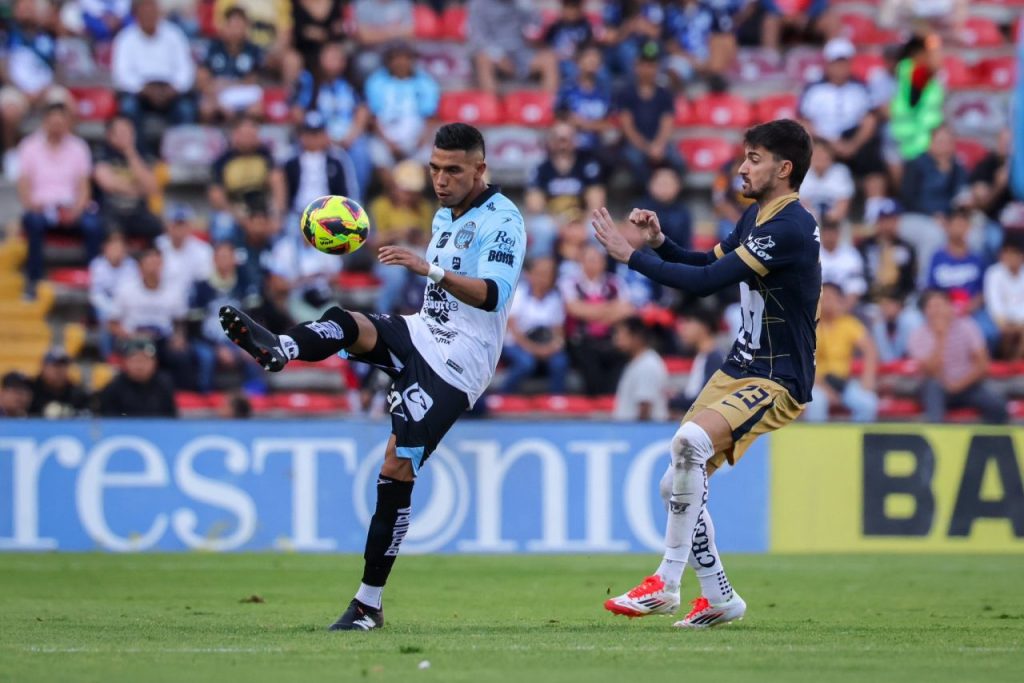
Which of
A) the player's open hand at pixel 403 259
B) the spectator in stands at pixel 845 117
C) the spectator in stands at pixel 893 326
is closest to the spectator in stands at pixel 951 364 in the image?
the spectator in stands at pixel 893 326

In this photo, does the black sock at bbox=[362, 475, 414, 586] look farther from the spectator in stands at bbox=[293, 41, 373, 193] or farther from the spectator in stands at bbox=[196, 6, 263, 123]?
the spectator in stands at bbox=[196, 6, 263, 123]

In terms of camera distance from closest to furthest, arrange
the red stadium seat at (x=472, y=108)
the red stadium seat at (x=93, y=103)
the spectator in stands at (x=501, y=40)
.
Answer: the red stadium seat at (x=93, y=103) → the red stadium seat at (x=472, y=108) → the spectator in stands at (x=501, y=40)

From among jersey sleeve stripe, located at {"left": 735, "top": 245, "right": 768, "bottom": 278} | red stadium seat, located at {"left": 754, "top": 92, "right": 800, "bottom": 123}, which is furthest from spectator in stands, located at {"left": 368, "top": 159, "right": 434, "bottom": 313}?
jersey sleeve stripe, located at {"left": 735, "top": 245, "right": 768, "bottom": 278}

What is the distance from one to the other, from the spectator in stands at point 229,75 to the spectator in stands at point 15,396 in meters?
5.35

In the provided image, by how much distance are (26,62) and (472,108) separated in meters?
5.68

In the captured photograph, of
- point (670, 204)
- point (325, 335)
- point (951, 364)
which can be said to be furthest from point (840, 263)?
point (325, 335)

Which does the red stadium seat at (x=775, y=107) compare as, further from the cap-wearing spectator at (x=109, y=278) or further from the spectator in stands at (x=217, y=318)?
the cap-wearing spectator at (x=109, y=278)

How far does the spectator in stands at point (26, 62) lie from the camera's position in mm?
19984

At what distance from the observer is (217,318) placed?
1762 centimetres

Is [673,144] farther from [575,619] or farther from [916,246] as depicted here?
[575,619]

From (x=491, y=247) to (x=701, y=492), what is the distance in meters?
1.72

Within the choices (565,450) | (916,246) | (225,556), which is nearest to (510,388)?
(565,450)

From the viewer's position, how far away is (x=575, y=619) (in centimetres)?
948

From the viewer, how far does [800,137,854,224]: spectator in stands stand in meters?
19.5
